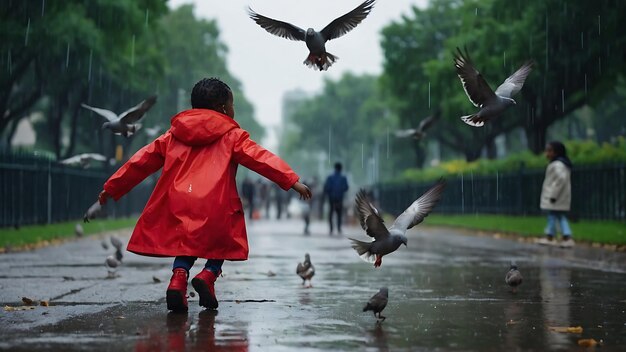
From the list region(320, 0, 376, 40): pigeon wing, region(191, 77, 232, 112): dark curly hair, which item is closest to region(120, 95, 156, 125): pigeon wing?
region(320, 0, 376, 40): pigeon wing

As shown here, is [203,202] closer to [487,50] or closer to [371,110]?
[487,50]

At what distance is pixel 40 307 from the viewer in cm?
705

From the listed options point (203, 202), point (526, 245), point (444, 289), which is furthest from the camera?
point (526, 245)

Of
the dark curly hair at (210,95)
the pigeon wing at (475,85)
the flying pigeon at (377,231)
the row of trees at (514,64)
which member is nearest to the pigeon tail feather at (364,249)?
the flying pigeon at (377,231)

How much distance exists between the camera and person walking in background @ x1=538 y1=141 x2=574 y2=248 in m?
16.7

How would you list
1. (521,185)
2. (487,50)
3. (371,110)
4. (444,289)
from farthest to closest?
(371,110), (487,50), (521,185), (444,289)

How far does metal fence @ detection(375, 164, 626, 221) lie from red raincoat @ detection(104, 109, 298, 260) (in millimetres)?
14695

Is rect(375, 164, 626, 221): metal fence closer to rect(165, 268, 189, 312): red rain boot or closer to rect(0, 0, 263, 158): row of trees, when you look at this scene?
rect(0, 0, 263, 158): row of trees

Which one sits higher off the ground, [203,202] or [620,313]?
[203,202]

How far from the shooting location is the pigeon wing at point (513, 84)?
29.8 feet

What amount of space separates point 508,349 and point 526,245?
12579mm

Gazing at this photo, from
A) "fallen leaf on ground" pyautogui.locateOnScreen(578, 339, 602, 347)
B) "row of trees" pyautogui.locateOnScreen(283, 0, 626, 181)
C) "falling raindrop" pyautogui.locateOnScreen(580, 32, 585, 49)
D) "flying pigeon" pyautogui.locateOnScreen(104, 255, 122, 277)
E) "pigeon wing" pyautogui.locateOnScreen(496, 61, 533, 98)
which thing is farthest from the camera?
"falling raindrop" pyautogui.locateOnScreen(580, 32, 585, 49)

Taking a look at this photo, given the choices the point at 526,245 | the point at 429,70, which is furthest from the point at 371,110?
the point at 526,245

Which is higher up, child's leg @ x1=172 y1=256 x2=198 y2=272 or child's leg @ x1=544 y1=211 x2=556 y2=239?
child's leg @ x1=544 y1=211 x2=556 y2=239
